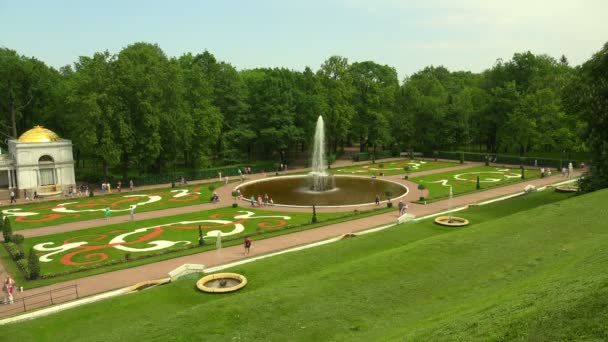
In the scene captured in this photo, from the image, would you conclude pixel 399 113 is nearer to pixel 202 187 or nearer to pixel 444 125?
pixel 444 125

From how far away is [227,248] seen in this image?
1314 inches

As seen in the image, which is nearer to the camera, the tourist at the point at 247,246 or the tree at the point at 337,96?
the tourist at the point at 247,246

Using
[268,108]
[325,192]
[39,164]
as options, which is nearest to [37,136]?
[39,164]

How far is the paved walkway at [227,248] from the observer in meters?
26.9

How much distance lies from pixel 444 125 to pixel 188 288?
79.1 meters

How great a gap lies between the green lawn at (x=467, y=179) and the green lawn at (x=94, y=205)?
2895 centimetres

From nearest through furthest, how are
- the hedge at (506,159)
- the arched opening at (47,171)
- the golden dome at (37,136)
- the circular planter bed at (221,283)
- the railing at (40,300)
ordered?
1. the circular planter bed at (221,283)
2. the railing at (40,300)
3. the golden dome at (37,136)
4. the arched opening at (47,171)
5. the hedge at (506,159)

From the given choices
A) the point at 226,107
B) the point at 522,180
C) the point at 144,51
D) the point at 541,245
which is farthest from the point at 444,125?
the point at 541,245

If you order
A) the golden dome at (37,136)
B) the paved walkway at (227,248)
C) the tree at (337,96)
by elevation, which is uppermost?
the tree at (337,96)

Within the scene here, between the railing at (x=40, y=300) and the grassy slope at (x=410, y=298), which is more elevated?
the grassy slope at (x=410, y=298)

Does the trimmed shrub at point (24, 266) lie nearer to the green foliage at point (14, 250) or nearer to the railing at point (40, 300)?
the green foliage at point (14, 250)

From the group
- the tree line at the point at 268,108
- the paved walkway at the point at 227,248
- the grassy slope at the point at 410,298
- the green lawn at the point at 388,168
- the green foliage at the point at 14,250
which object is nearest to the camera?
the grassy slope at the point at 410,298

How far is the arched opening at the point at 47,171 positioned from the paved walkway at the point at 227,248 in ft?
62.8

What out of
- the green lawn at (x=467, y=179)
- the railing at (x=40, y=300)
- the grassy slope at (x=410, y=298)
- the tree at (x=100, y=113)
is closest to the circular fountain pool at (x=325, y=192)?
the green lawn at (x=467, y=179)
